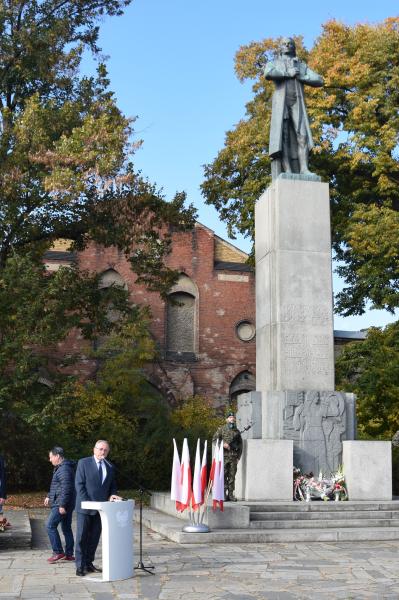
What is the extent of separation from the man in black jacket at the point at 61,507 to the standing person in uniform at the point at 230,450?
388 cm

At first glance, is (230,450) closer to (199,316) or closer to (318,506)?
(318,506)

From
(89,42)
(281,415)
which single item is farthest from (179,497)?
(89,42)

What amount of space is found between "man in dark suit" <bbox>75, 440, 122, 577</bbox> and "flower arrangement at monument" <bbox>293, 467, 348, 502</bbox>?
17.5 ft

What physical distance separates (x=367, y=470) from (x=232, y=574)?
229 inches

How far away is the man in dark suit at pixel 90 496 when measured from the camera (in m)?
8.46

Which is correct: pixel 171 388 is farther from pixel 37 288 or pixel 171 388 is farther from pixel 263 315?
pixel 263 315

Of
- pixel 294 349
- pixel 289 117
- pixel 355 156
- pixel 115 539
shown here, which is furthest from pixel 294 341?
pixel 355 156

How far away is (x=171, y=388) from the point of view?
109 ft

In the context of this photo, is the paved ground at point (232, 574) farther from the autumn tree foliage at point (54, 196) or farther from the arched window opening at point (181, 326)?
the arched window opening at point (181, 326)

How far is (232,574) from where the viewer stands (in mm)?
8367

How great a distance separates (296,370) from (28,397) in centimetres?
724

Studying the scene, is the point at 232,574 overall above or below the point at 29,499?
above

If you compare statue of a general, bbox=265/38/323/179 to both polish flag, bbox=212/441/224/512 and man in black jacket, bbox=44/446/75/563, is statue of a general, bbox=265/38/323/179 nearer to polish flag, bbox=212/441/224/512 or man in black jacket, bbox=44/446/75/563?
polish flag, bbox=212/441/224/512

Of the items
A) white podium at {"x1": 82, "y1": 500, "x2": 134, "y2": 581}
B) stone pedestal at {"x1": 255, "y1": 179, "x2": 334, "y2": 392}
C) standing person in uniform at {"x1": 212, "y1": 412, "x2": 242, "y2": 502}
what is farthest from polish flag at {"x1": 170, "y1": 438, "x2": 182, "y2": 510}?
stone pedestal at {"x1": 255, "y1": 179, "x2": 334, "y2": 392}
